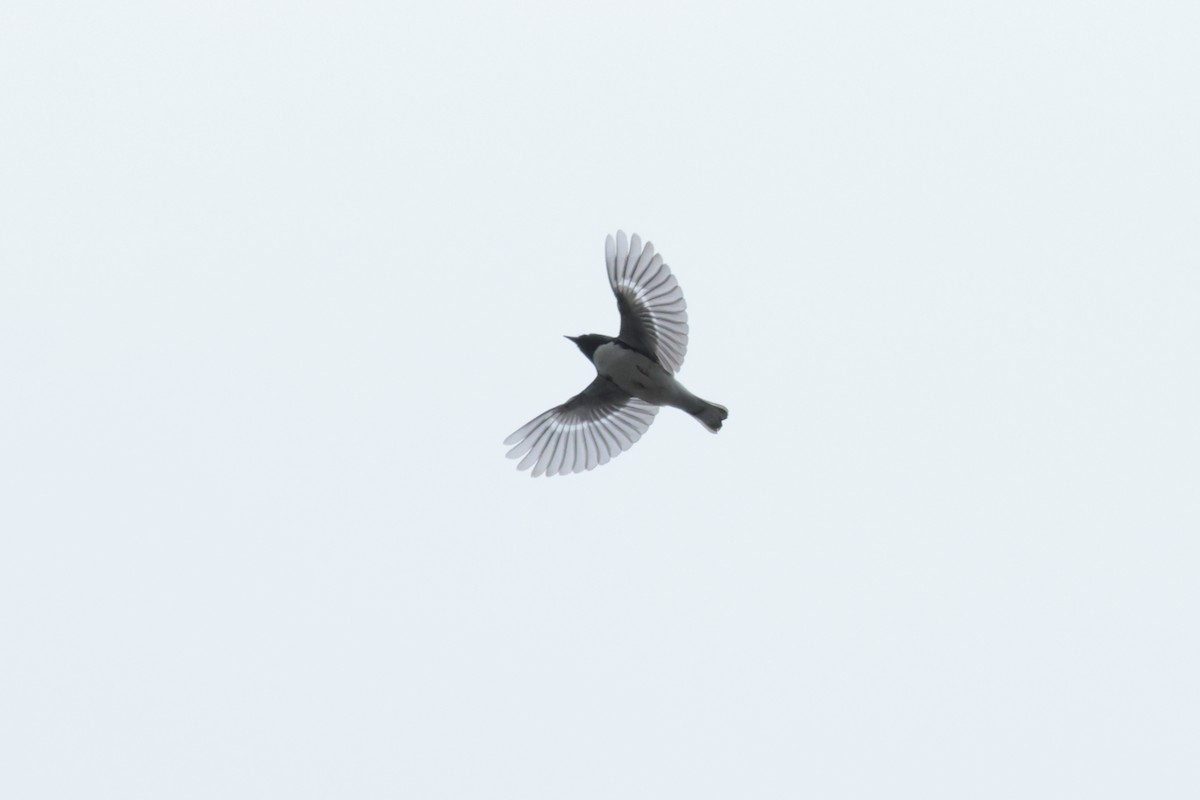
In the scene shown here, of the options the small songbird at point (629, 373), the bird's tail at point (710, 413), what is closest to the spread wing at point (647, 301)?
the small songbird at point (629, 373)

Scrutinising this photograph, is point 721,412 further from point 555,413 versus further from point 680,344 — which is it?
point 555,413

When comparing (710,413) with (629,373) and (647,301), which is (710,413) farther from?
(647,301)

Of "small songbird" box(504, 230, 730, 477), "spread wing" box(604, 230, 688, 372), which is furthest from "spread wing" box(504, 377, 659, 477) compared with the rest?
"spread wing" box(604, 230, 688, 372)

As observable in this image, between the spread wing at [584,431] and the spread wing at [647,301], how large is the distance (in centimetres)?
53

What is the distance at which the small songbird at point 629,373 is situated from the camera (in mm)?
13273

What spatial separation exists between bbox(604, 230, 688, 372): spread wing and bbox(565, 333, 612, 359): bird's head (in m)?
0.16

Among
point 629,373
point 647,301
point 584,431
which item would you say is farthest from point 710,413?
point 584,431

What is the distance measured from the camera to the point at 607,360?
13.4 meters

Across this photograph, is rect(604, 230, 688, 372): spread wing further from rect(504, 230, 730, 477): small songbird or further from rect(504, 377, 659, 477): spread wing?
rect(504, 377, 659, 477): spread wing

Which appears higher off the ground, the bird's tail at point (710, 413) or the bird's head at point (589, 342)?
the bird's head at point (589, 342)

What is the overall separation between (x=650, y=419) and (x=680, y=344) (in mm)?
802

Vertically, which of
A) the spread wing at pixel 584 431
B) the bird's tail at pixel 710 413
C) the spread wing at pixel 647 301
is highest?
the spread wing at pixel 647 301

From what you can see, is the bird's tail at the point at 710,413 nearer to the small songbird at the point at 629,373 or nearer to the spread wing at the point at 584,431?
the small songbird at the point at 629,373

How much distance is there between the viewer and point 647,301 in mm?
13375
